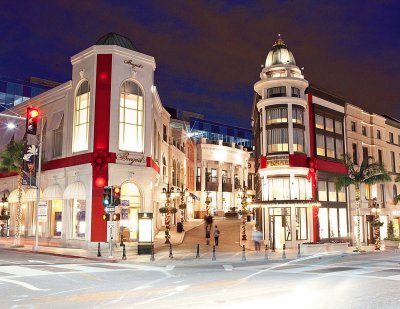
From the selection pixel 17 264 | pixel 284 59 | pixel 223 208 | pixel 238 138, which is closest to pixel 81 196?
pixel 17 264

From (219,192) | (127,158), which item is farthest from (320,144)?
(219,192)

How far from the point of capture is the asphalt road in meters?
12.2

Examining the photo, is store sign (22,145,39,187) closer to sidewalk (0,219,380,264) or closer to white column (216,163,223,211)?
sidewalk (0,219,380,264)

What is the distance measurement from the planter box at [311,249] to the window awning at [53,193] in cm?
1915

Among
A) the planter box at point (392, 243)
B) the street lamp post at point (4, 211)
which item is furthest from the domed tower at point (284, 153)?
the street lamp post at point (4, 211)

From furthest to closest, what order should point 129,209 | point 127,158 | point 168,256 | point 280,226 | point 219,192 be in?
point 219,192, point 280,226, point 129,209, point 127,158, point 168,256

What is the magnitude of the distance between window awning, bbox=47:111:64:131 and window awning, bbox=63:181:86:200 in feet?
20.3

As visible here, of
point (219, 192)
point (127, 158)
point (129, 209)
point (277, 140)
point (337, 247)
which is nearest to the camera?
point (127, 158)

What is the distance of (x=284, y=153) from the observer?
38562 mm

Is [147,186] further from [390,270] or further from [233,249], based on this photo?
[390,270]

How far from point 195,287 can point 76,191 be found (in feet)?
70.7

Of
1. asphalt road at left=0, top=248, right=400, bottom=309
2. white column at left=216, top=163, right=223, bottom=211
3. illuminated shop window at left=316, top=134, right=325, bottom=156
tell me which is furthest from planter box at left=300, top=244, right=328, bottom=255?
white column at left=216, top=163, right=223, bottom=211

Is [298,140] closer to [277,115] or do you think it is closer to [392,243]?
[277,115]

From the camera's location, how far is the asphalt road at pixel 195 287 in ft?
40.1
